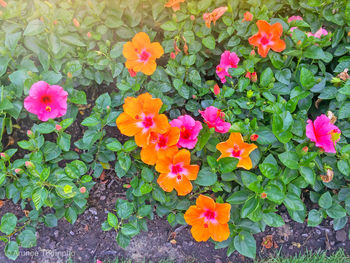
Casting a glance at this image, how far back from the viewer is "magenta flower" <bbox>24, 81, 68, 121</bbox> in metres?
1.73

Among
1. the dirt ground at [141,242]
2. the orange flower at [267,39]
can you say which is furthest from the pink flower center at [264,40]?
the dirt ground at [141,242]

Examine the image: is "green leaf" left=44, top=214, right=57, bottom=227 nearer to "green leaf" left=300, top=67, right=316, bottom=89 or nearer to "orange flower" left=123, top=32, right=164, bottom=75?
"orange flower" left=123, top=32, right=164, bottom=75

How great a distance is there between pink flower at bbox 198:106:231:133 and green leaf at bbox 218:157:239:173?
0.53 feet

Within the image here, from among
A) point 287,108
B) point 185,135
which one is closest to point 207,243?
point 185,135

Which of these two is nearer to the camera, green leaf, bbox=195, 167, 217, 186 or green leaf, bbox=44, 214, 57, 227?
green leaf, bbox=195, 167, 217, 186

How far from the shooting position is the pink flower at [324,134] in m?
1.66

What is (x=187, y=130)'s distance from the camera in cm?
177

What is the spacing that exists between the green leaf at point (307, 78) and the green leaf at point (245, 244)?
924 millimetres

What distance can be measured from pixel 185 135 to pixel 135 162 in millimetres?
483

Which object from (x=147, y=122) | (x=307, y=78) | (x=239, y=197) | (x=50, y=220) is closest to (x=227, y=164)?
(x=239, y=197)

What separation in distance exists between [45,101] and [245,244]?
139cm

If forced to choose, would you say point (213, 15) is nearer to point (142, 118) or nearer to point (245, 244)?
point (142, 118)

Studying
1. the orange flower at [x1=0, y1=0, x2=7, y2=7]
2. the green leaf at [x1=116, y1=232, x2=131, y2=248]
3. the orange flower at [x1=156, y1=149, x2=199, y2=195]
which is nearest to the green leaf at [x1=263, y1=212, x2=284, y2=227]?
the orange flower at [x1=156, y1=149, x2=199, y2=195]

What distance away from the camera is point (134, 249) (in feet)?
7.41
